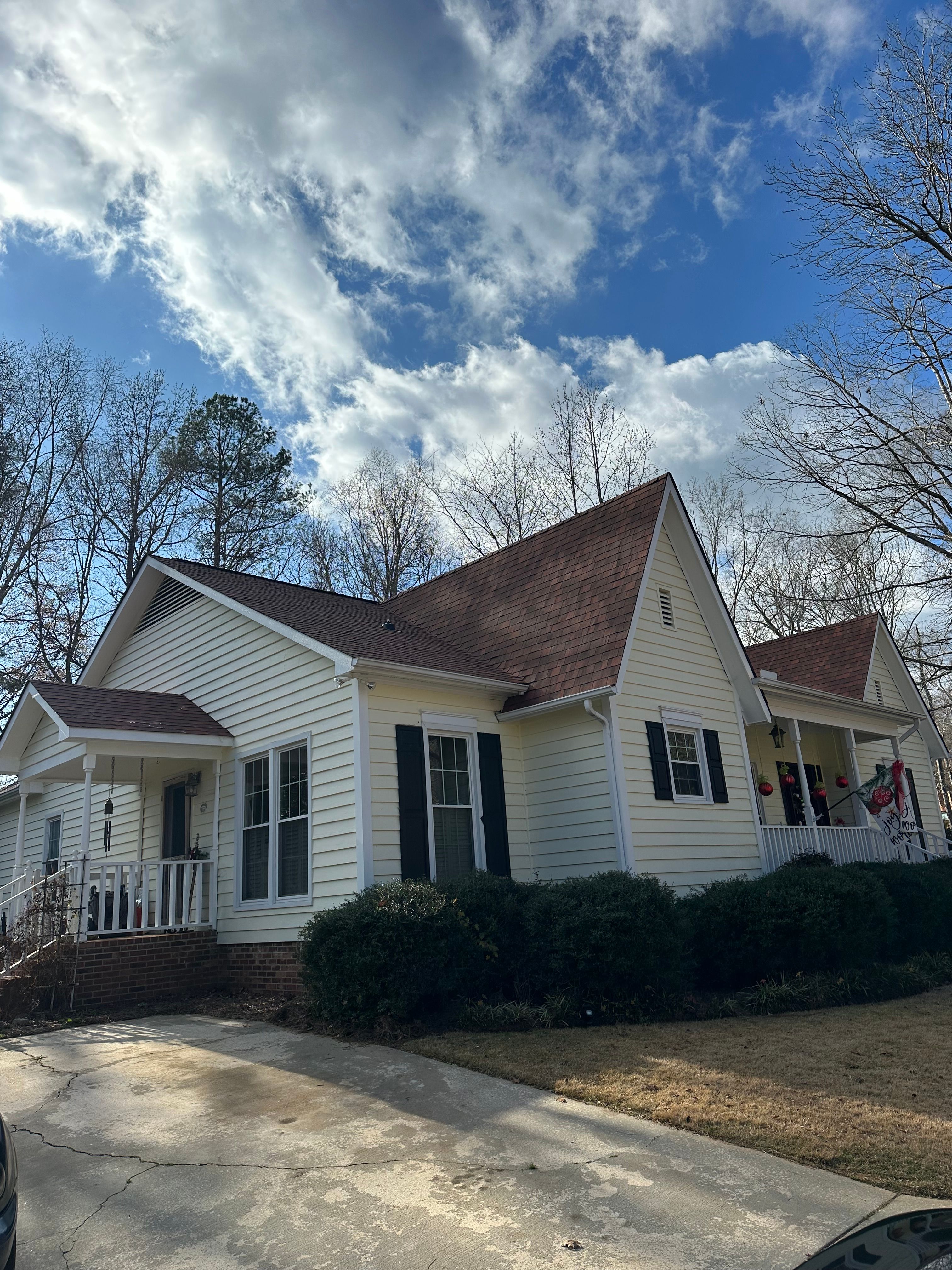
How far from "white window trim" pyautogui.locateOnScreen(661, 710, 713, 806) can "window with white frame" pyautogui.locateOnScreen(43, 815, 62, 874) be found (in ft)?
37.5

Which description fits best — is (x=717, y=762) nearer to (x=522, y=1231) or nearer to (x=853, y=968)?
(x=853, y=968)

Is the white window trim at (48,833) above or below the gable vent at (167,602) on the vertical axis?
below

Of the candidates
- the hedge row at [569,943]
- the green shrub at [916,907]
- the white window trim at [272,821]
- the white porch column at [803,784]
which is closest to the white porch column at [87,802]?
the white window trim at [272,821]

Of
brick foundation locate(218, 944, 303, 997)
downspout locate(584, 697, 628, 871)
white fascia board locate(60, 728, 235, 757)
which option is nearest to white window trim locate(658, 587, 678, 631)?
downspout locate(584, 697, 628, 871)

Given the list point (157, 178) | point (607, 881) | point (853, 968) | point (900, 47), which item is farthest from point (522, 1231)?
point (157, 178)

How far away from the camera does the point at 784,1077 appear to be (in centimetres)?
632

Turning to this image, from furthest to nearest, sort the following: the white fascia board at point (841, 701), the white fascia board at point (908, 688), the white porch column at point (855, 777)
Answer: the white fascia board at point (908, 688)
the white porch column at point (855, 777)
the white fascia board at point (841, 701)

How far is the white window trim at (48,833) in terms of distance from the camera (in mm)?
16594

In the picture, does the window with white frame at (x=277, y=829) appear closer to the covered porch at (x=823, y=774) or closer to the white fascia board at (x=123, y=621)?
the white fascia board at (x=123, y=621)

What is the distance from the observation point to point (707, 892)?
35.2ft

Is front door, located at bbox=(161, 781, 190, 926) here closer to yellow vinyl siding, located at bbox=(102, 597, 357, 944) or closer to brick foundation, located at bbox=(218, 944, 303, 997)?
yellow vinyl siding, located at bbox=(102, 597, 357, 944)

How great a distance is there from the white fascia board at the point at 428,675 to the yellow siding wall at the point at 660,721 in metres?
1.47

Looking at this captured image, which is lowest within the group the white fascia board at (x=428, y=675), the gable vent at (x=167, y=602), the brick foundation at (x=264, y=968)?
the brick foundation at (x=264, y=968)

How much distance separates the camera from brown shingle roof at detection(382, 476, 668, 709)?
11789 millimetres
